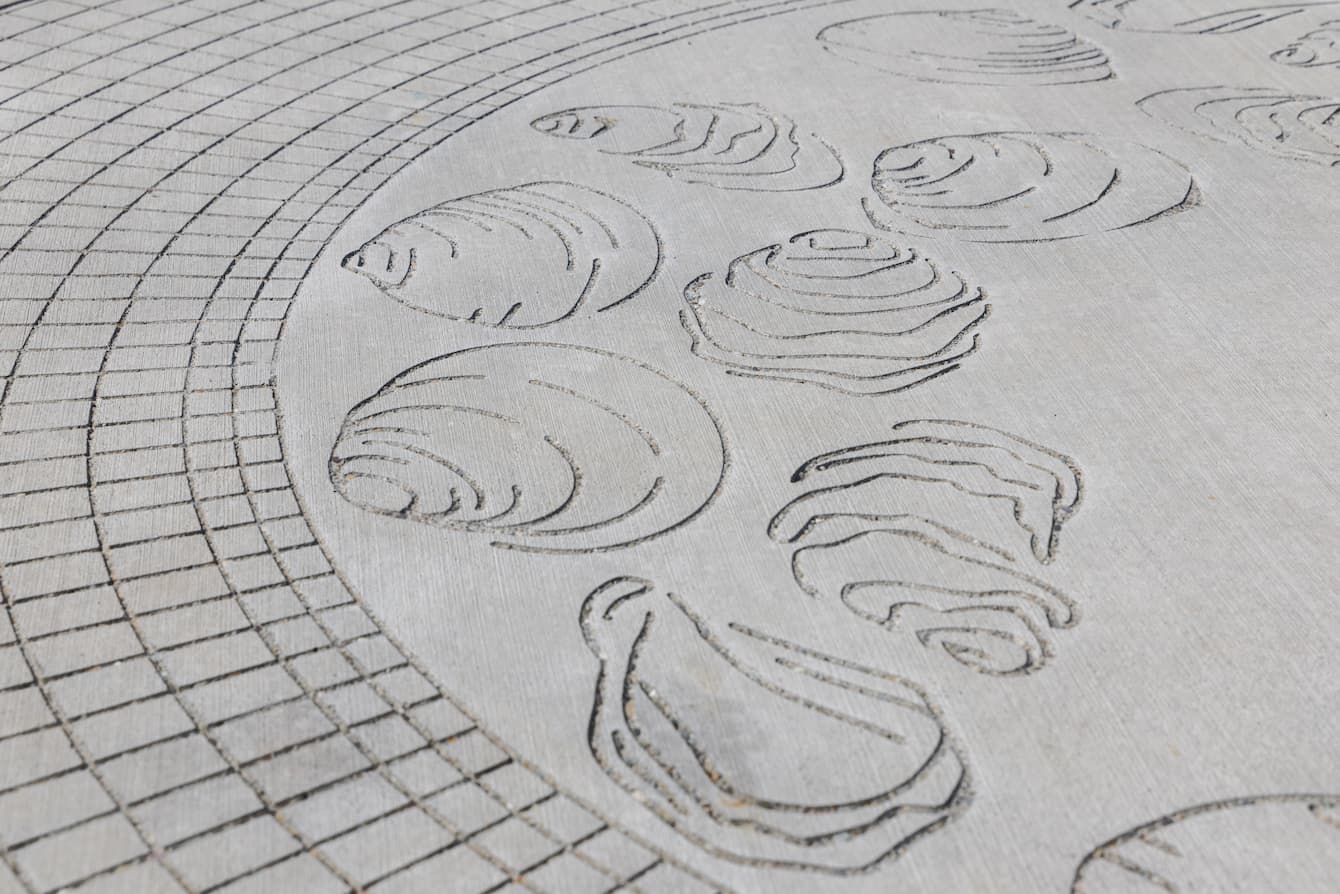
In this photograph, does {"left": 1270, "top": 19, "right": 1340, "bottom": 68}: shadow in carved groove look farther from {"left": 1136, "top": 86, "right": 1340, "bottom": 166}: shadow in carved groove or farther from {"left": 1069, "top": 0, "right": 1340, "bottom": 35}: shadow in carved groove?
{"left": 1136, "top": 86, "right": 1340, "bottom": 166}: shadow in carved groove

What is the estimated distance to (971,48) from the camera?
168 inches

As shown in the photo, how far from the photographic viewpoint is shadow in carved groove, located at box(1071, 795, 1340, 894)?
1.76 metres

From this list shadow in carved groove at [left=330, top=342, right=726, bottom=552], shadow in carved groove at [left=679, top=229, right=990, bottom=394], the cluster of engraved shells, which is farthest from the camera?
shadow in carved groove at [left=679, top=229, right=990, bottom=394]

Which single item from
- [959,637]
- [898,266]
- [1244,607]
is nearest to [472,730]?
[959,637]

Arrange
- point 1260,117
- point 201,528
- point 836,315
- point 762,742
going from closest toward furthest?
1. point 762,742
2. point 201,528
3. point 836,315
4. point 1260,117

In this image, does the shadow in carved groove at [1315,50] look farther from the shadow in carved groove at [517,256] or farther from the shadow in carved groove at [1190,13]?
the shadow in carved groove at [517,256]

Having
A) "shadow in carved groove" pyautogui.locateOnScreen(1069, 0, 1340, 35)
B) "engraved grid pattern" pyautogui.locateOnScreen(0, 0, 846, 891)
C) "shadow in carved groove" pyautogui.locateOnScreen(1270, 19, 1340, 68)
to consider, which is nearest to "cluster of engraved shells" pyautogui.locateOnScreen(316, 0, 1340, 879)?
"engraved grid pattern" pyautogui.locateOnScreen(0, 0, 846, 891)

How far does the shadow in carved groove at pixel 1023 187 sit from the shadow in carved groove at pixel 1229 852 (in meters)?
1.75

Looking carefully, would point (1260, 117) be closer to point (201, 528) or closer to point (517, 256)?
point (517, 256)

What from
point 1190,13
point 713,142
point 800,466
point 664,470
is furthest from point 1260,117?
point 664,470

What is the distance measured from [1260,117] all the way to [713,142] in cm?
169

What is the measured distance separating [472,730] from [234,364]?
3.96ft

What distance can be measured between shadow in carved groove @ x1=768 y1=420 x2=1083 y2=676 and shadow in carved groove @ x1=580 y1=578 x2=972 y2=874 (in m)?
0.18

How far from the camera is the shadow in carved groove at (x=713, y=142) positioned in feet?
11.5
